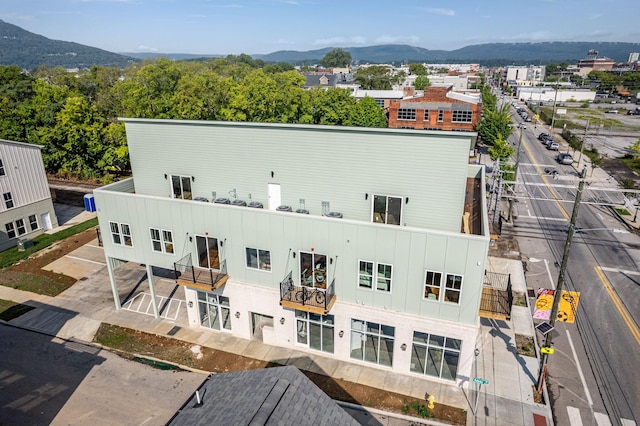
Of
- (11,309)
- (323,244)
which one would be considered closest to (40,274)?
(11,309)

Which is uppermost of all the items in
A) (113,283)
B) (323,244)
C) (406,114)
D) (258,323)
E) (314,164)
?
(314,164)

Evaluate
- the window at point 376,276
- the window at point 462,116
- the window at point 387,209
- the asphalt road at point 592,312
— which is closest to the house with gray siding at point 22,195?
the window at point 387,209

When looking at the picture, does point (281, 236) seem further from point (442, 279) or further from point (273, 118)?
point (273, 118)

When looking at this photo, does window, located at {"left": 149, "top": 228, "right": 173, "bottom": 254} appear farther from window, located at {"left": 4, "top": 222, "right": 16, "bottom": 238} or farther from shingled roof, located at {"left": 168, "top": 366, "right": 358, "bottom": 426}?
window, located at {"left": 4, "top": 222, "right": 16, "bottom": 238}

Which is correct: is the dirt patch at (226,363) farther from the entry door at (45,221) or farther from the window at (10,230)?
the entry door at (45,221)

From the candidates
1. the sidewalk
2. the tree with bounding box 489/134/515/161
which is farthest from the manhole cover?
the tree with bounding box 489/134/515/161

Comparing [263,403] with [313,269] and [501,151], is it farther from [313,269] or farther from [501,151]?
[501,151]

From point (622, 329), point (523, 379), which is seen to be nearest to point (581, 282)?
point (622, 329)
